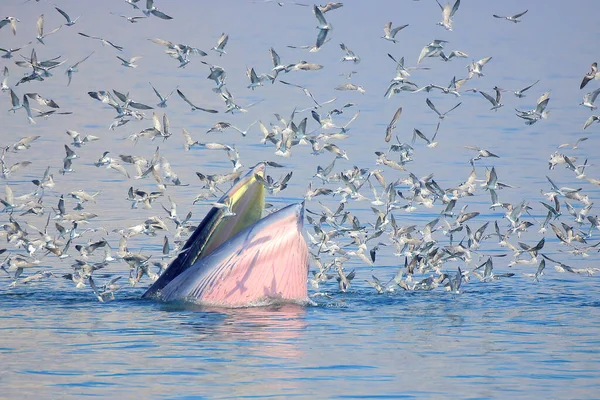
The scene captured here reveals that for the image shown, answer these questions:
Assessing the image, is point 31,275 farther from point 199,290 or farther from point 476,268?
point 476,268

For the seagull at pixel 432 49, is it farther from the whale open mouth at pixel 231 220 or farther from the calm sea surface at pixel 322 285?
the whale open mouth at pixel 231 220

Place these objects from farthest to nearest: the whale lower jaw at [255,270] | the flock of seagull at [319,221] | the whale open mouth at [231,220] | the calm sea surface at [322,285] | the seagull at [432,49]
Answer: the seagull at [432,49], the flock of seagull at [319,221], the whale open mouth at [231,220], the whale lower jaw at [255,270], the calm sea surface at [322,285]

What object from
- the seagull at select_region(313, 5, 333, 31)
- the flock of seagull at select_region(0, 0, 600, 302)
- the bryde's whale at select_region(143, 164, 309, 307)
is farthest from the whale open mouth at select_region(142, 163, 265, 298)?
the seagull at select_region(313, 5, 333, 31)

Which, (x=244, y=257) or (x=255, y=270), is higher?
(x=244, y=257)

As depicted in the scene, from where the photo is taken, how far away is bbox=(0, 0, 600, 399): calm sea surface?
41.4ft

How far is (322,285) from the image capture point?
17641 millimetres

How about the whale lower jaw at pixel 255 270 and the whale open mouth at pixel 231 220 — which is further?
A: the whale open mouth at pixel 231 220

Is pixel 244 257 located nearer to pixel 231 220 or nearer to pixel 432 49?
pixel 231 220

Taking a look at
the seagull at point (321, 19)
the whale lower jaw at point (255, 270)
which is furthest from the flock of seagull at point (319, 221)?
the whale lower jaw at point (255, 270)

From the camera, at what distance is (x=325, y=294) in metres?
16.9

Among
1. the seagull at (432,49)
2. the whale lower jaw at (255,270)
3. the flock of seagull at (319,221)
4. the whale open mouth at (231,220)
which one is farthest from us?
the seagull at (432,49)

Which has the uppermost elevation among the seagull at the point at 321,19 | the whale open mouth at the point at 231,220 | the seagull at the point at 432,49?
the seagull at the point at 321,19

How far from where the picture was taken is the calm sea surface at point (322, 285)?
12.6 metres

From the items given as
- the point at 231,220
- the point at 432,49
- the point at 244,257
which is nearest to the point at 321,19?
the point at 432,49
